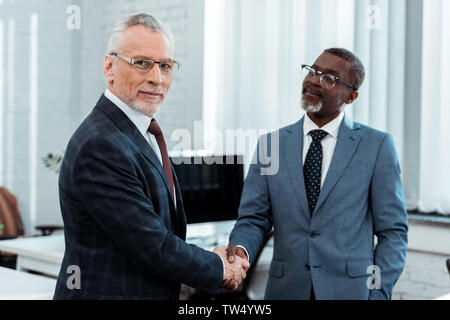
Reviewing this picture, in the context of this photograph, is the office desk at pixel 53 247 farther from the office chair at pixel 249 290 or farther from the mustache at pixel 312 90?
the mustache at pixel 312 90

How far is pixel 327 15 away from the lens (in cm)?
358

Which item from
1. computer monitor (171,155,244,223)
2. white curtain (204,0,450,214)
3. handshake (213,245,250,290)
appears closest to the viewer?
handshake (213,245,250,290)

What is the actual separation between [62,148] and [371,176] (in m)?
3.81

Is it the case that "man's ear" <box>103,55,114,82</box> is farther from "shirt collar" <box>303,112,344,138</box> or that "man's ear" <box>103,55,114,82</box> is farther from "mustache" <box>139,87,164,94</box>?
"shirt collar" <box>303,112,344,138</box>

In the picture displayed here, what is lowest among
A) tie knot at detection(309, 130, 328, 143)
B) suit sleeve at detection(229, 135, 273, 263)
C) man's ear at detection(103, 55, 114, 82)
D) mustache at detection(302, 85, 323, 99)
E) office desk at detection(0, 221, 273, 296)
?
office desk at detection(0, 221, 273, 296)

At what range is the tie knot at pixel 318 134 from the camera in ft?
6.77

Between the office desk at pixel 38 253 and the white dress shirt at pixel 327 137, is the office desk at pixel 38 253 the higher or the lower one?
the lower one

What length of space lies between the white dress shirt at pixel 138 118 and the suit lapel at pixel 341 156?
0.58 m

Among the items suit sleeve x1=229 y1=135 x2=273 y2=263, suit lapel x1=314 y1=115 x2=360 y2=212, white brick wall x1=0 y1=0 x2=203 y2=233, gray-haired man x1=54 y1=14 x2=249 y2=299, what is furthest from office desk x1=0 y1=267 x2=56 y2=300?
white brick wall x1=0 y1=0 x2=203 y2=233

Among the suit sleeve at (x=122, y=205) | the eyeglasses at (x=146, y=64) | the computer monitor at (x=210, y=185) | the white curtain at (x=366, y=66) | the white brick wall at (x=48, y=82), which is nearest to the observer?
the suit sleeve at (x=122, y=205)

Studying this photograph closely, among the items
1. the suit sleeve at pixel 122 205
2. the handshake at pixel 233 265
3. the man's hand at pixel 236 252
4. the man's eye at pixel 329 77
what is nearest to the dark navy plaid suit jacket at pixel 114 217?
the suit sleeve at pixel 122 205

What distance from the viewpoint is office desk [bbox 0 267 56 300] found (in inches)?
79.8

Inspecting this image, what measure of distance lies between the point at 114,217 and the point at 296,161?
2.60ft

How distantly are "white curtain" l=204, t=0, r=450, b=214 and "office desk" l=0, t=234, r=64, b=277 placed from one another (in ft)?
5.00
